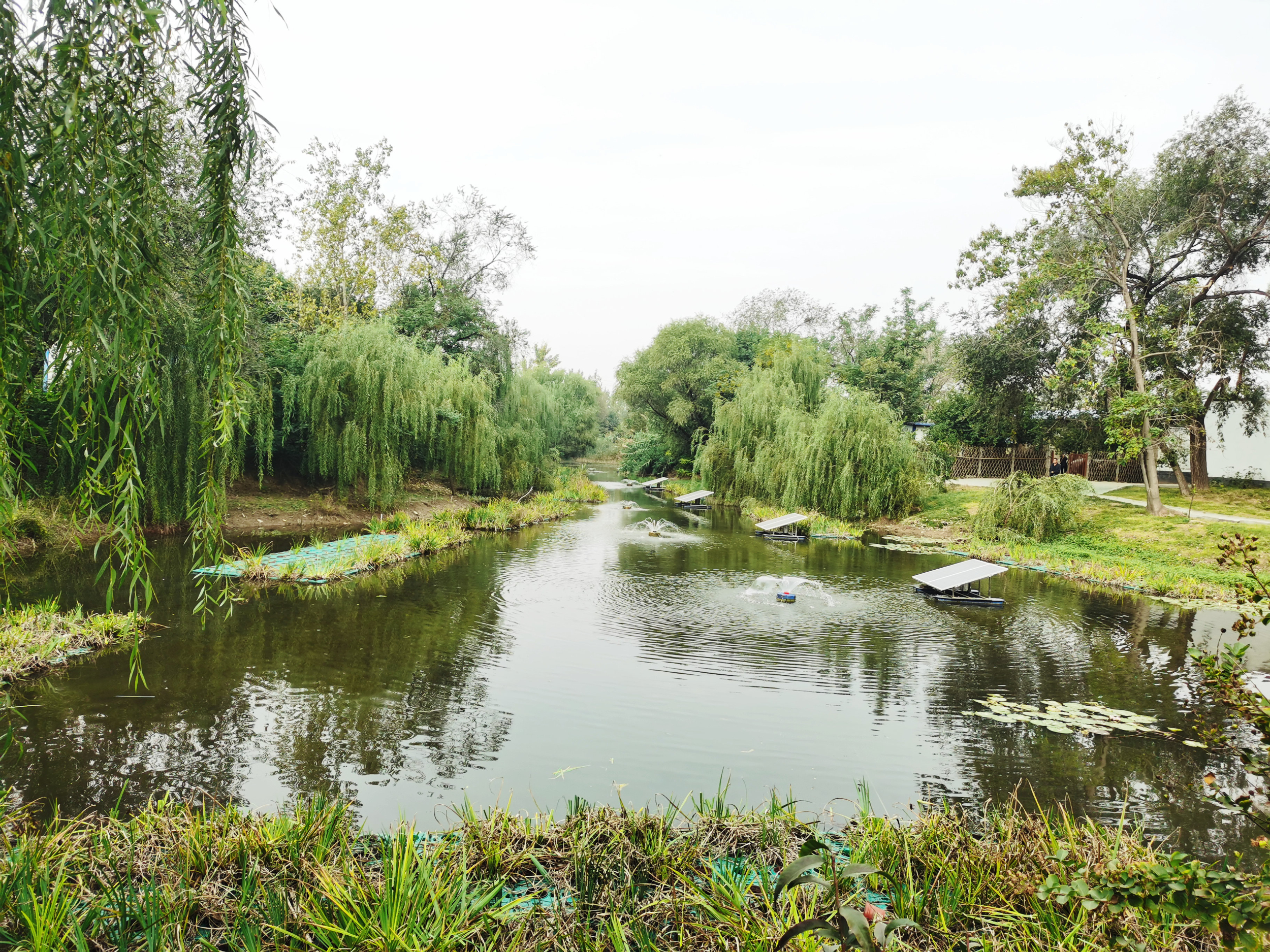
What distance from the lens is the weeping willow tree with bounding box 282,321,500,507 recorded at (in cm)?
1600

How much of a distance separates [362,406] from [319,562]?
6.09 metres

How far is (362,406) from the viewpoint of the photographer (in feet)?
53.1

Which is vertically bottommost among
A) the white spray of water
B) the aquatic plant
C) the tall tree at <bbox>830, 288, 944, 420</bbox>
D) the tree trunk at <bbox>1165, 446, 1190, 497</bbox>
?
the aquatic plant

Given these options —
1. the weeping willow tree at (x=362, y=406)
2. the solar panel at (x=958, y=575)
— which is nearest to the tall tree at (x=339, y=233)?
the weeping willow tree at (x=362, y=406)

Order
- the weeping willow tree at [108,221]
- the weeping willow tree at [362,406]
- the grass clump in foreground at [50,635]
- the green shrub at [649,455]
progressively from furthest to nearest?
the green shrub at [649,455]
the weeping willow tree at [362,406]
the grass clump in foreground at [50,635]
the weeping willow tree at [108,221]

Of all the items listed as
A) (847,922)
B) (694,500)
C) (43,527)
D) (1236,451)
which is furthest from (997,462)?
(43,527)

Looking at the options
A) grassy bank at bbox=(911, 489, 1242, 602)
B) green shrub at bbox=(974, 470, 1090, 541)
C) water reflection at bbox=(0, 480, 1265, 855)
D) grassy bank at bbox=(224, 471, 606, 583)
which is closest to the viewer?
water reflection at bbox=(0, 480, 1265, 855)

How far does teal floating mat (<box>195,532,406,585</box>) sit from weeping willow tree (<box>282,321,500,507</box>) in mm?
3446

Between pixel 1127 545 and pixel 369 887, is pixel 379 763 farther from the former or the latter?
pixel 1127 545

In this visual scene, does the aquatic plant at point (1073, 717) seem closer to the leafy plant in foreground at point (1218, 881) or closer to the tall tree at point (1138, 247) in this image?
the leafy plant in foreground at point (1218, 881)

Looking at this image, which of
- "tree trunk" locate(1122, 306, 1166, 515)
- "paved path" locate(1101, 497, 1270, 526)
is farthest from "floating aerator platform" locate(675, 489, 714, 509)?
"tree trunk" locate(1122, 306, 1166, 515)

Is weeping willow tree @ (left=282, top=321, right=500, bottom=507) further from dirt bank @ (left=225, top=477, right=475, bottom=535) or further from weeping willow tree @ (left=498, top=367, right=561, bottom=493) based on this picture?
weeping willow tree @ (left=498, top=367, right=561, bottom=493)

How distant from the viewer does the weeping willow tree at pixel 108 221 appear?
1.94 m

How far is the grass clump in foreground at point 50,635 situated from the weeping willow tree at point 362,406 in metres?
8.87
